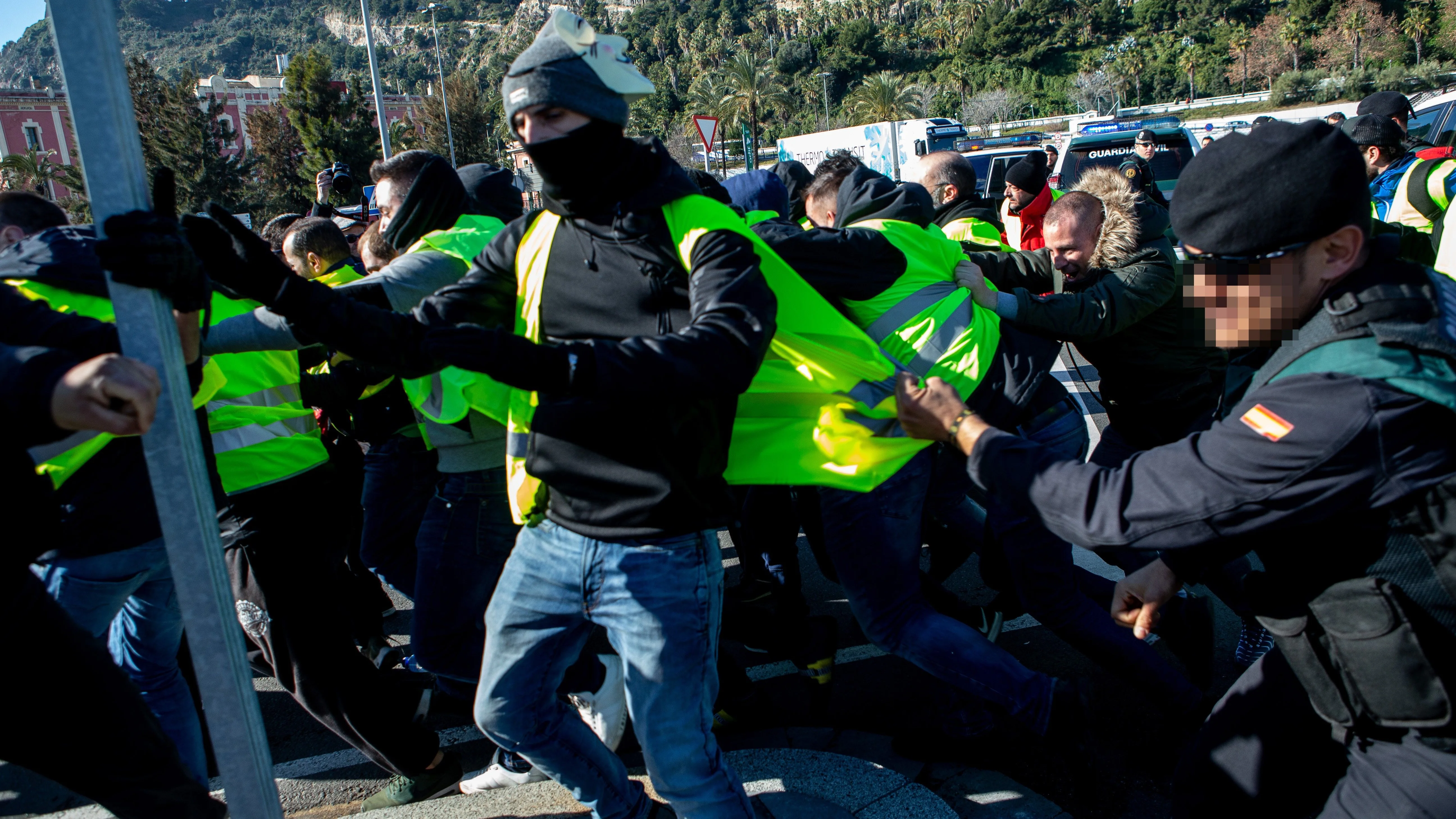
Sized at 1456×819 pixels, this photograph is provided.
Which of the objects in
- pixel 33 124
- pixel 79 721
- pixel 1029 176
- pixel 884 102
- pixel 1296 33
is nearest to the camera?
pixel 79 721

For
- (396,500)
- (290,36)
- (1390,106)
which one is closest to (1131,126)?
(1390,106)

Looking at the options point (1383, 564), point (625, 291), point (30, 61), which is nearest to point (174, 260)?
point (625, 291)

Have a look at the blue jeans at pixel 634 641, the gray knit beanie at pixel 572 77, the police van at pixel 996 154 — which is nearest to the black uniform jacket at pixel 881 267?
the gray knit beanie at pixel 572 77

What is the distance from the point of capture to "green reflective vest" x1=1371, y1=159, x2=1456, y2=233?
15.1ft

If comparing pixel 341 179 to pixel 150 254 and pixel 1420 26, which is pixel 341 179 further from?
pixel 1420 26

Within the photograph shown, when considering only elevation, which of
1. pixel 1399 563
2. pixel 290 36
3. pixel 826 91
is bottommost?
pixel 1399 563

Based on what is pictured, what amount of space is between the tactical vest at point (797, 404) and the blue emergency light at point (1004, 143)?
1610cm

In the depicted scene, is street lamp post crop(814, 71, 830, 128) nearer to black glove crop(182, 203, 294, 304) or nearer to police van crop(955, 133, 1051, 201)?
police van crop(955, 133, 1051, 201)

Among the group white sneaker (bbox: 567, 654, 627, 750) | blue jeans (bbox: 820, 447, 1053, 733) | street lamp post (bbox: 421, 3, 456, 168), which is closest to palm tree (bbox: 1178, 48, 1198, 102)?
street lamp post (bbox: 421, 3, 456, 168)

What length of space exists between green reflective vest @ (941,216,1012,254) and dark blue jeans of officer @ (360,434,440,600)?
2.35 m

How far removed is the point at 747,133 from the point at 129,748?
6778cm

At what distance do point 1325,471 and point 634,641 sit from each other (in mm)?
1295

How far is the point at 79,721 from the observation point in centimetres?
181

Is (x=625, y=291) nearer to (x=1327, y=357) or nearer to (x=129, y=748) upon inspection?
(x=1327, y=357)
